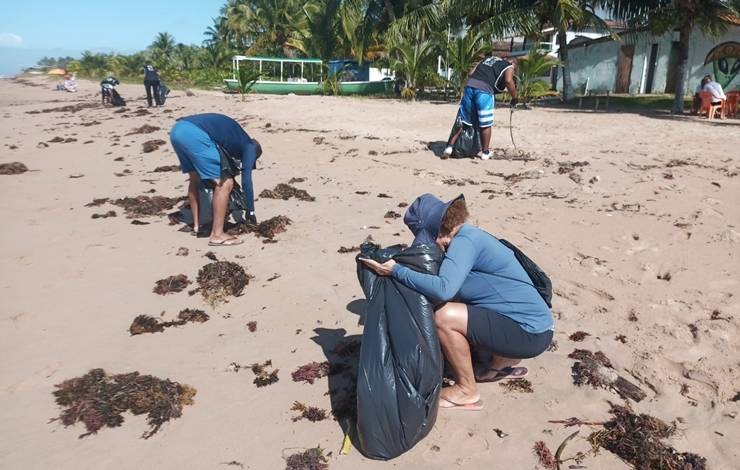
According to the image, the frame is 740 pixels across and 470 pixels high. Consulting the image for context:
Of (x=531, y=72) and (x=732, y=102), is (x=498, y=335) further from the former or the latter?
(x=531, y=72)

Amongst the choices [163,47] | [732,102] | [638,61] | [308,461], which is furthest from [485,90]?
[163,47]

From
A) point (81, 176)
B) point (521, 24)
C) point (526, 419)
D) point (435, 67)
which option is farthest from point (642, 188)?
point (435, 67)

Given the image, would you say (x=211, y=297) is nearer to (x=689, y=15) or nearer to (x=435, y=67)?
(x=689, y=15)

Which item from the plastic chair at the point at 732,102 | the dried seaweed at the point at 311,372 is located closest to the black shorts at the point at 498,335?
the dried seaweed at the point at 311,372

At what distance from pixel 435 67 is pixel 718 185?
1804cm

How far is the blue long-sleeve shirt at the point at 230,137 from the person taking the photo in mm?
4734

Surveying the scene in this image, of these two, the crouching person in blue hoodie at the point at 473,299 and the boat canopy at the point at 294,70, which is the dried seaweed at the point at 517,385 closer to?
the crouching person in blue hoodie at the point at 473,299

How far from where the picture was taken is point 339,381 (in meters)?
3.03

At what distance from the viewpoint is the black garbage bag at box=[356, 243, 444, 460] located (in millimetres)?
2365

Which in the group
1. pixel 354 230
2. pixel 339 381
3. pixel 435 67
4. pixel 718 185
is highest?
pixel 435 67

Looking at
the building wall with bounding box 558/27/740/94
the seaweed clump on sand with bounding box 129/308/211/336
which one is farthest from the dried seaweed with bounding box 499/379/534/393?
the building wall with bounding box 558/27/740/94

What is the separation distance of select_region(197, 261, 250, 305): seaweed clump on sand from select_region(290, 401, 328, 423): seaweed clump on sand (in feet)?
4.72

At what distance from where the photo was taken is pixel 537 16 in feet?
60.7

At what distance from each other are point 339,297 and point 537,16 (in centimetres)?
1764
